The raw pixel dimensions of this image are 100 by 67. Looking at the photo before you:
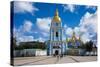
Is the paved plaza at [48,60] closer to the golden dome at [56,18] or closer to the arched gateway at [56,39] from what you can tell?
the arched gateway at [56,39]

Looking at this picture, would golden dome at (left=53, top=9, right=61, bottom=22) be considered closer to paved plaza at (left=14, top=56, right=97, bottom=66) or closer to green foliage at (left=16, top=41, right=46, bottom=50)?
green foliage at (left=16, top=41, right=46, bottom=50)

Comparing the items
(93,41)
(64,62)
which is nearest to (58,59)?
(64,62)

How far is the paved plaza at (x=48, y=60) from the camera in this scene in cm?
236

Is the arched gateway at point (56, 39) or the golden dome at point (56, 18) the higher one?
the golden dome at point (56, 18)

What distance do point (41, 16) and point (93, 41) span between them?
766mm

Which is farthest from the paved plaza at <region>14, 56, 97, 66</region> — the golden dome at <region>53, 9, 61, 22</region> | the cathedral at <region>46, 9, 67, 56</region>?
the golden dome at <region>53, 9, 61, 22</region>

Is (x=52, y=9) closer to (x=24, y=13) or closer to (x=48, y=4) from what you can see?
(x=48, y=4)

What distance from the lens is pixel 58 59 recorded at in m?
2.56

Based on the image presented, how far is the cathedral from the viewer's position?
2516 mm

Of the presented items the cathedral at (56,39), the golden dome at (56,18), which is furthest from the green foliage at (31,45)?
the golden dome at (56,18)

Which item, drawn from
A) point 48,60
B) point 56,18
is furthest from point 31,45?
point 56,18

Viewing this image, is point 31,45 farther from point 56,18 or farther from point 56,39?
point 56,18

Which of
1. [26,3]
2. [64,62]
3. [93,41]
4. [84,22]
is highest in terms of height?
[26,3]
